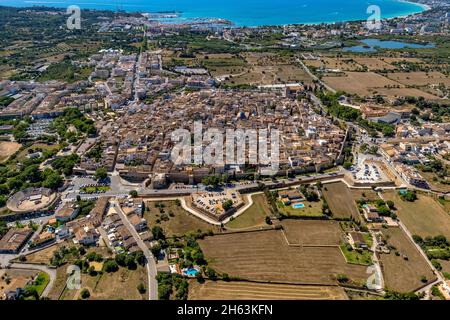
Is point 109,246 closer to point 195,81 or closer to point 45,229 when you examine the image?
point 45,229

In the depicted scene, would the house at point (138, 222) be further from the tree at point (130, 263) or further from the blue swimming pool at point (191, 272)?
the blue swimming pool at point (191, 272)

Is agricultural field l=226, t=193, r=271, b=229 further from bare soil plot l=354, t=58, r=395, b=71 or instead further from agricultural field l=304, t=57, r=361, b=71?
bare soil plot l=354, t=58, r=395, b=71

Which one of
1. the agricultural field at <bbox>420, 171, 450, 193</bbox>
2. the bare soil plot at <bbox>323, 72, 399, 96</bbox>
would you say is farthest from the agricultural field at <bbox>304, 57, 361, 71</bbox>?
the agricultural field at <bbox>420, 171, 450, 193</bbox>

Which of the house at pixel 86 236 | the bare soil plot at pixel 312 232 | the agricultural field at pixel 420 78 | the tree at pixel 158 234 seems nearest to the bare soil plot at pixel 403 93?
the agricultural field at pixel 420 78

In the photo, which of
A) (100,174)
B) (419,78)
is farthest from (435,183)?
(419,78)

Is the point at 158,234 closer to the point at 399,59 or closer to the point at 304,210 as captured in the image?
the point at 304,210
